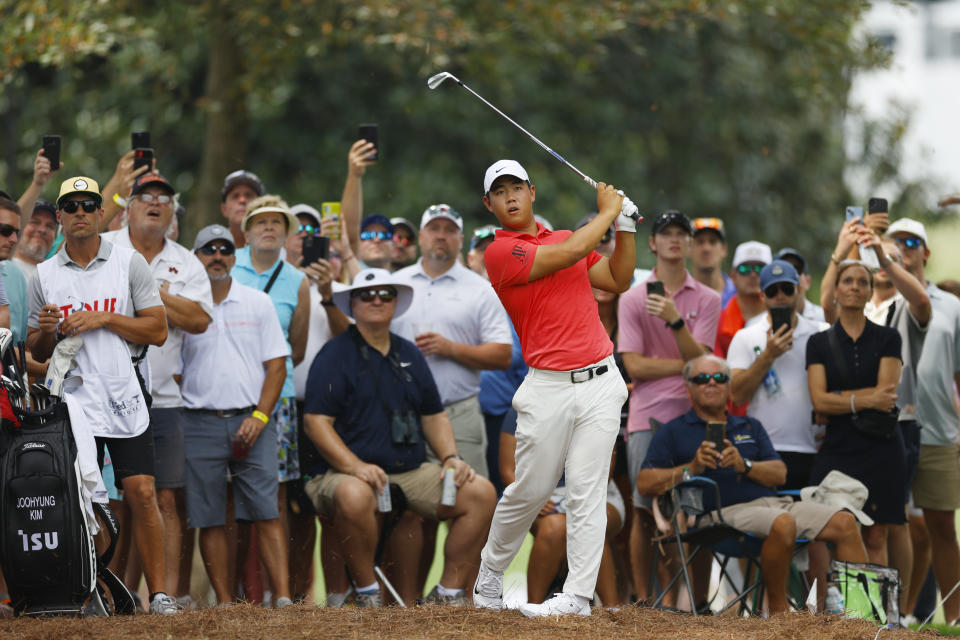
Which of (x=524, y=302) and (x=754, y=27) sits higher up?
(x=754, y=27)

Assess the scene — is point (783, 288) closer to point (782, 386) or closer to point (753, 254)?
point (782, 386)

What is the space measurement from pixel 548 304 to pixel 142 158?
3.53m

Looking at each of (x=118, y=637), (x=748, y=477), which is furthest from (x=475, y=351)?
(x=118, y=637)

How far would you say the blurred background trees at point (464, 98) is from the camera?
15.0 metres

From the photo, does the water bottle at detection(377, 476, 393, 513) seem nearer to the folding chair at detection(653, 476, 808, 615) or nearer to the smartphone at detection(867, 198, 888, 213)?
the folding chair at detection(653, 476, 808, 615)

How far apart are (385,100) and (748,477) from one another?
10.9 meters

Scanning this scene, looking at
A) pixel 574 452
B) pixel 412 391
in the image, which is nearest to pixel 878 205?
pixel 412 391

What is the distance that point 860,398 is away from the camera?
29.6 ft

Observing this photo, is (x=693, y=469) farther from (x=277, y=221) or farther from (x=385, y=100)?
(x=385, y=100)

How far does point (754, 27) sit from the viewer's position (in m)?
18.8

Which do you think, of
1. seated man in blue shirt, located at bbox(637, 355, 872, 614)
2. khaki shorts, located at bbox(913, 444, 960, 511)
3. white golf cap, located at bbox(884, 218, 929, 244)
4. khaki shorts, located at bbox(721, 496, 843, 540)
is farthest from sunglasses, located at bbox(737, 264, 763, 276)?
khaki shorts, located at bbox(721, 496, 843, 540)

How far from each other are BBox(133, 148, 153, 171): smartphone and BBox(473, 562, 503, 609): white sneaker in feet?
12.5

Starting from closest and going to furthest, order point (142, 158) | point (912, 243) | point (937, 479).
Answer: point (142, 158), point (937, 479), point (912, 243)

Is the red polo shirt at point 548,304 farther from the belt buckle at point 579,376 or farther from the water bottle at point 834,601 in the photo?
the water bottle at point 834,601
